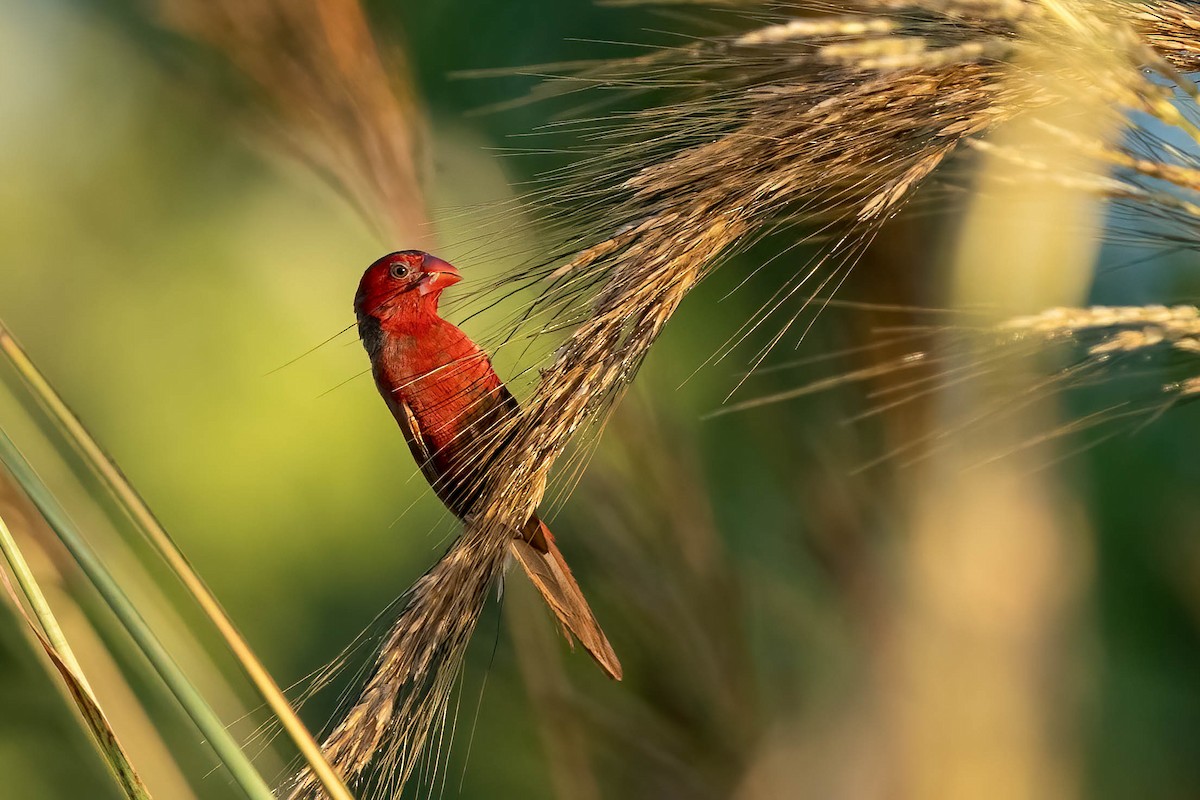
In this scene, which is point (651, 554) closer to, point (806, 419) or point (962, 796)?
point (806, 419)

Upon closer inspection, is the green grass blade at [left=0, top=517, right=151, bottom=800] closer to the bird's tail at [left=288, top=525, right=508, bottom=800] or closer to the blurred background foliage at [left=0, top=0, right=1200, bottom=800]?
the bird's tail at [left=288, top=525, right=508, bottom=800]

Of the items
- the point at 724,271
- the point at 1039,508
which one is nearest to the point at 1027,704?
the point at 1039,508

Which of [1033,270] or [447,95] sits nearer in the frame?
[1033,270]

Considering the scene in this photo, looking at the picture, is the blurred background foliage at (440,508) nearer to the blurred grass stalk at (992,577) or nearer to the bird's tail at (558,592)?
the blurred grass stalk at (992,577)

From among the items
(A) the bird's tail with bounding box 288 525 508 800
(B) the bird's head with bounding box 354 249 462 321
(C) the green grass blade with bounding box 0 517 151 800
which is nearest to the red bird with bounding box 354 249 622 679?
(B) the bird's head with bounding box 354 249 462 321

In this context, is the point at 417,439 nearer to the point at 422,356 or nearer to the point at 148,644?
the point at 422,356

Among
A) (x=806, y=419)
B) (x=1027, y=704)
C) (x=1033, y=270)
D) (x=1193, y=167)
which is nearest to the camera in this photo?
(x=1193, y=167)
